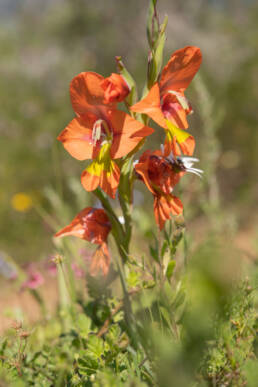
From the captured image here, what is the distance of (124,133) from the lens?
70 centimetres

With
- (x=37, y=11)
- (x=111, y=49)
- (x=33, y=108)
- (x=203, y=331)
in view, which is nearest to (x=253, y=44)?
(x=111, y=49)

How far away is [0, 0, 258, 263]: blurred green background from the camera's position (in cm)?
246

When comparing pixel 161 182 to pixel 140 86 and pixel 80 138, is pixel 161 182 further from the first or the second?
pixel 140 86

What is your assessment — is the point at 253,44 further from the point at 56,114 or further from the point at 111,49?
the point at 56,114

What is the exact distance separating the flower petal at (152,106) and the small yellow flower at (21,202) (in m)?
2.65

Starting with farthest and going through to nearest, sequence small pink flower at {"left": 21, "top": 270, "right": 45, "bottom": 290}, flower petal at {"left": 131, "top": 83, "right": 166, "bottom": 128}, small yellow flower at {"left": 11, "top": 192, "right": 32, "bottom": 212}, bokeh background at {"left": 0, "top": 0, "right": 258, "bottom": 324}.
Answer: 1. small yellow flower at {"left": 11, "top": 192, "right": 32, "bottom": 212}
2. bokeh background at {"left": 0, "top": 0, "right": 258, "bottom": 324}
3. small pink flower at {"left": 21, "top": 270, "right": 45, "bottom": 290}
4. flower petal at {"left": 131, "top": 83, "right": 166, "bottom": 128}

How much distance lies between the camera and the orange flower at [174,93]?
664mm

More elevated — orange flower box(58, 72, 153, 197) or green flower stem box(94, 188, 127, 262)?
orange flower box(58, 72, 153, 197)

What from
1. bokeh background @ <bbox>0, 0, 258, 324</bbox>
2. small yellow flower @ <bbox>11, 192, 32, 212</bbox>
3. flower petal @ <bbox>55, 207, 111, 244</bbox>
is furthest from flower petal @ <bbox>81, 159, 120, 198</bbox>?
small yellow flower @ <bbox>11, 192, 32, 212</bbox>

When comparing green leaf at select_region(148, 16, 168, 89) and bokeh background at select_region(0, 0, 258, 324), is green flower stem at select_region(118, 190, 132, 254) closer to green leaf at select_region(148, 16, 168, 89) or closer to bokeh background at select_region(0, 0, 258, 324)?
green leaf at select_region(148, 16, 168, 89)

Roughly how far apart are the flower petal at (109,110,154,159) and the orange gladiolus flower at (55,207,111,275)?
16cm

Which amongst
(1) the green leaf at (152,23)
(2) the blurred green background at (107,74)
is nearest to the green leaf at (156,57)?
(1) the green leaf at (152,23)

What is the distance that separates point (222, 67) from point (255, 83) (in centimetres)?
68

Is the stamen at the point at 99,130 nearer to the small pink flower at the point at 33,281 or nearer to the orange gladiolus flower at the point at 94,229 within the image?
the orange gladiolus flower at the point at 94,229
